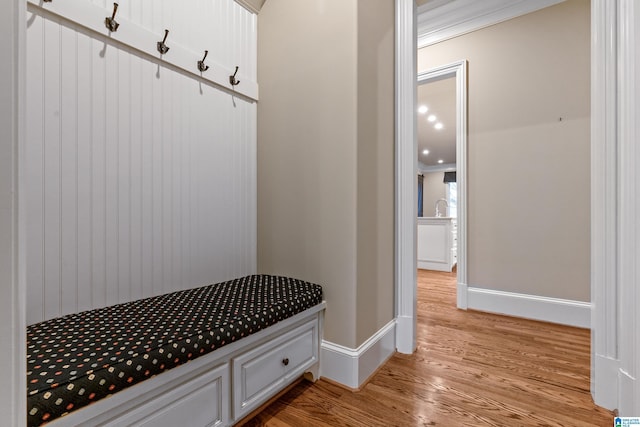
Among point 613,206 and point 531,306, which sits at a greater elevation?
point 613,206

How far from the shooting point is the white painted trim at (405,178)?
6.03 feet

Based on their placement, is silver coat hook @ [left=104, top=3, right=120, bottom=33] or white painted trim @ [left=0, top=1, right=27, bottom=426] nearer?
white painted trim @ [left=0, top=1, right=27, bottom=426]

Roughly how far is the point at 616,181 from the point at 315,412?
1.71 meters

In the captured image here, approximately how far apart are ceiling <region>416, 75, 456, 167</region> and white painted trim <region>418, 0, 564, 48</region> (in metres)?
0.44

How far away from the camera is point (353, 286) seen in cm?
147

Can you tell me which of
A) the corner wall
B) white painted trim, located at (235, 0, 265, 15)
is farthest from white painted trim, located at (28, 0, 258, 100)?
white painted trim, located at (235, 0, 265, 15)

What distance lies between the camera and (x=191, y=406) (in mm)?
970

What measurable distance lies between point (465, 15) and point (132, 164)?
3018mm

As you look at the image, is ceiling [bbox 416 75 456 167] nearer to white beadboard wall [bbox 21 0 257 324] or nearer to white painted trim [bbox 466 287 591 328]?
white painted trim [bbox 466 287 591 328]

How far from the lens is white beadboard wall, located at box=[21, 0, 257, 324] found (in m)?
1.05

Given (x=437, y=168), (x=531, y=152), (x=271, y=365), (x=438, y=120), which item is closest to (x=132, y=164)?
(x=271, y=365)

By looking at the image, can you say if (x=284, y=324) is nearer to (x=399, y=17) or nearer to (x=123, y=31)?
(x=123, y=31)

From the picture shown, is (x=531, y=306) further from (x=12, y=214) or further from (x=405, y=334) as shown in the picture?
(x=12, y=214)

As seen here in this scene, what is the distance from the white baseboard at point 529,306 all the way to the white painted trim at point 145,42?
2555 millimetres
